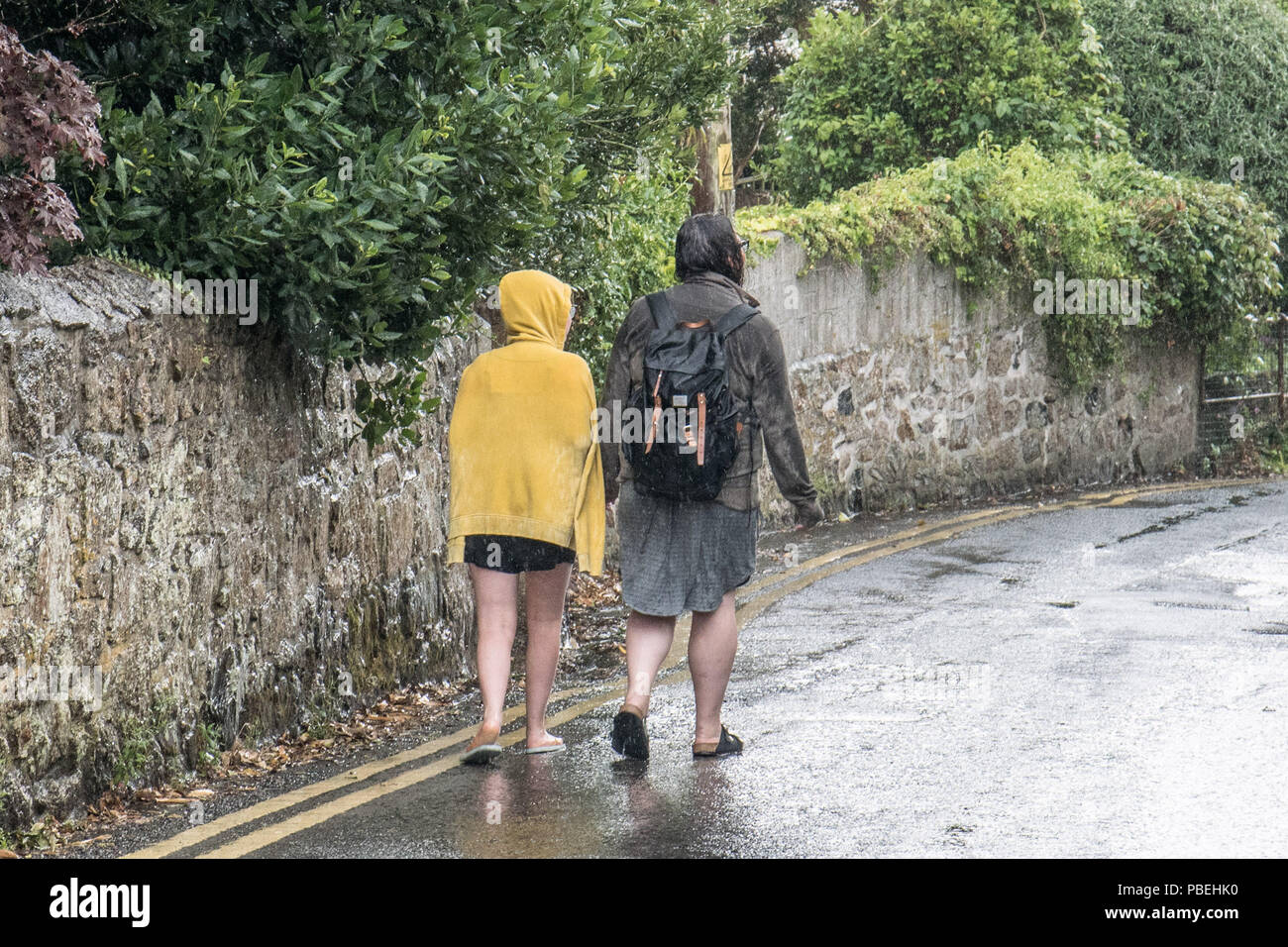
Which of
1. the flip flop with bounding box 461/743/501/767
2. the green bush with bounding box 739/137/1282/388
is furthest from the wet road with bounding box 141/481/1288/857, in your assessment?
the green bush with bounding box 739/137/1282/388

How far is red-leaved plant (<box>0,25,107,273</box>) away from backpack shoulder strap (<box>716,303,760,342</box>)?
2275mm

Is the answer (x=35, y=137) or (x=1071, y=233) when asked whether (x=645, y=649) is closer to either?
(x=35, y=137)

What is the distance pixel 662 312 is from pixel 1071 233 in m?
11.2

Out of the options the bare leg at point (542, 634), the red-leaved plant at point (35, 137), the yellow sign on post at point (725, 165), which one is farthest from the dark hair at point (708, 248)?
the yellow sign on post at point (725, 165)

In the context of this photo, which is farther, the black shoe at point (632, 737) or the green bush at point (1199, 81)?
the green bush at point (1199, 81)

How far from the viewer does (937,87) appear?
19.0 metres

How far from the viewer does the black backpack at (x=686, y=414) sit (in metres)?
5.88

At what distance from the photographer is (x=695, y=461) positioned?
592 cm

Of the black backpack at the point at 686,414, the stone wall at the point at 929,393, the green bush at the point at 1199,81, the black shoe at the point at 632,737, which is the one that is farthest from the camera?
the green bush at the point at 1199,81

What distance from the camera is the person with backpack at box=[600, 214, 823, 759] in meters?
5.96

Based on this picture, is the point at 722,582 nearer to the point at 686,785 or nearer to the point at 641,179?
the point at 686,785

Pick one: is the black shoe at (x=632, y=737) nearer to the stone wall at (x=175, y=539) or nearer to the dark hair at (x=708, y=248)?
the stone wall at (x=175, y=539)

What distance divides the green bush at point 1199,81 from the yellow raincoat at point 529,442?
16.7 m

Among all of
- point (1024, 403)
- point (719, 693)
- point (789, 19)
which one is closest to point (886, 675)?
point (719, 693)
